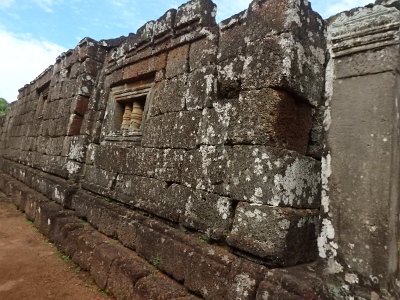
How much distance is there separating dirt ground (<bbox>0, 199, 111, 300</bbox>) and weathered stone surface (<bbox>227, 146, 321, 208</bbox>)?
200cm

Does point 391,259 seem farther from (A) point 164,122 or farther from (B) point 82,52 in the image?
(B) point 82,52

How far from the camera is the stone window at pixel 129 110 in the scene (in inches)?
191

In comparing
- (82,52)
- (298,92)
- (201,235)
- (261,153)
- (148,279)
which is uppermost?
(82,52)

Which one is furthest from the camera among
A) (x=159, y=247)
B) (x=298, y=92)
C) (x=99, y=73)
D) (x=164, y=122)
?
(x=99, y=73)

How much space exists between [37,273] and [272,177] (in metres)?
3.33

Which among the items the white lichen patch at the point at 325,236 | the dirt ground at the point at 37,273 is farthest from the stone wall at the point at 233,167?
the dirt ground at the point at 37,273

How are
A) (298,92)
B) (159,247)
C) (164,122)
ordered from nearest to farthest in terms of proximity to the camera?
(298,92) < (159,247) < (164,122)

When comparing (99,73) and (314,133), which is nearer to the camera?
(314,133)

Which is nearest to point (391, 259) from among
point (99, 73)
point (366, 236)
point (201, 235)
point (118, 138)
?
point (366, 236)

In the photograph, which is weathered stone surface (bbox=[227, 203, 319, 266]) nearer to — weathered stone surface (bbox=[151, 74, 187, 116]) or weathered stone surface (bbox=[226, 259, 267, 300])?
weathered stone surface (bbox=[226, 259, 267, 300])

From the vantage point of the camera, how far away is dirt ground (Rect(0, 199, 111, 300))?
355 cm

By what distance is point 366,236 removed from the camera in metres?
1.84

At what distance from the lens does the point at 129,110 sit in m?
5.38

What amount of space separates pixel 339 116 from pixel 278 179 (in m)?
0.73
